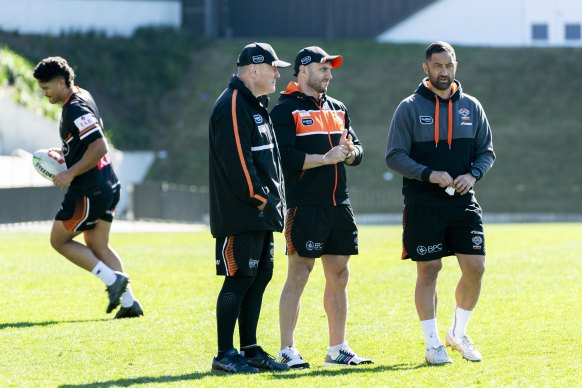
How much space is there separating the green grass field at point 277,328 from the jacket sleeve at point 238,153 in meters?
1.23

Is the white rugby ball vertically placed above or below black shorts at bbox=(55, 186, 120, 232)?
above

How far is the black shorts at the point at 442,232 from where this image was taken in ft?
28.4

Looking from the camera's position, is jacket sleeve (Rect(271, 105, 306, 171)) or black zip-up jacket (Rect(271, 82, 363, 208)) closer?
jacket sleeve (Rect(271, 105, 306, 171))

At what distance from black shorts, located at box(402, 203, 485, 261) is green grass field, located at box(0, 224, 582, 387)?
2.60 feet

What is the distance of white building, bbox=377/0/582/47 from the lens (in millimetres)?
64375

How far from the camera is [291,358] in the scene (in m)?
8.27

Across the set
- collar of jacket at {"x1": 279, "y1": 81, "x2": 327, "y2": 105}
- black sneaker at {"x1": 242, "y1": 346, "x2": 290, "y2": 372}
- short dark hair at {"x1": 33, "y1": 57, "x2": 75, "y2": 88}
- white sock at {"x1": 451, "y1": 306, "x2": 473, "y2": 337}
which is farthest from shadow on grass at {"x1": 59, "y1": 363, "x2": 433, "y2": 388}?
short dark hair at {"x1": 33, "y1": 57, "x2": 75, "y2": 88}

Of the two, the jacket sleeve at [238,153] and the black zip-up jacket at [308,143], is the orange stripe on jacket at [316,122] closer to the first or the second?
the black zip-up jacket at [308,143]

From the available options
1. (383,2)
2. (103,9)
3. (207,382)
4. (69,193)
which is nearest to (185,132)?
(103,9)

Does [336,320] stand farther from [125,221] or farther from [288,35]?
[288,35]

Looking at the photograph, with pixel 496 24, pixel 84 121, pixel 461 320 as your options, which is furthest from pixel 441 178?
pixel 496 24

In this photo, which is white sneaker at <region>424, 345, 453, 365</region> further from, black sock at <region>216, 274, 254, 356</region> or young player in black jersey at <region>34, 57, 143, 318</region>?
young player in black jersey at <region>34, 57, 143, 318</region>

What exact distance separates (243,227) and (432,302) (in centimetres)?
170

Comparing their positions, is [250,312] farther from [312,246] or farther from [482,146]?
[482,146]
